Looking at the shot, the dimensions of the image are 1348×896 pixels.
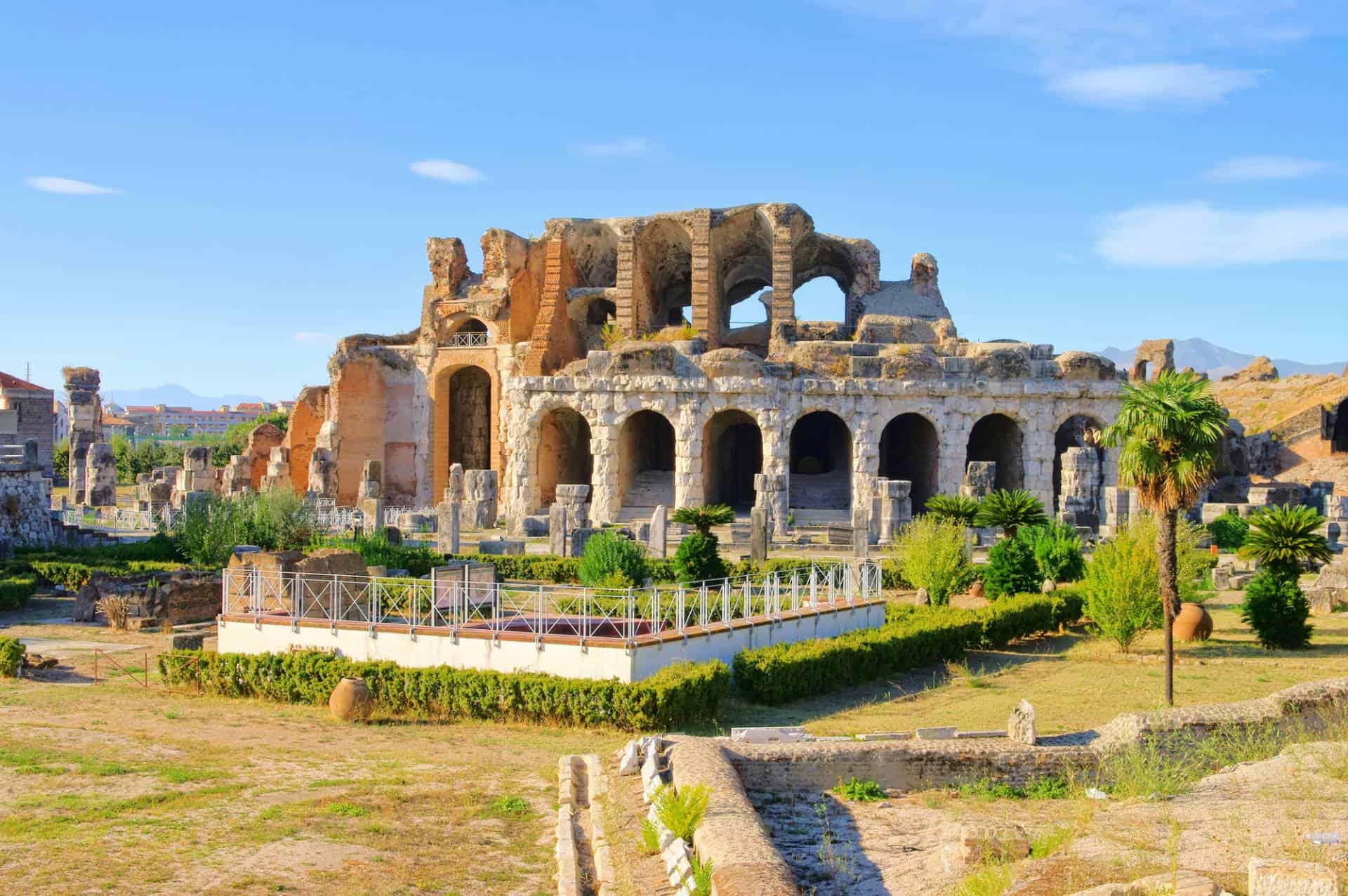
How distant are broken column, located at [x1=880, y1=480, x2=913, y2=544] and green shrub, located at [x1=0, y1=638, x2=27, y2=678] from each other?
1937 cm

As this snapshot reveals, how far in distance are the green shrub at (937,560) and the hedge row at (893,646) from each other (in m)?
1.04

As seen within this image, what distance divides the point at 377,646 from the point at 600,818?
690cm

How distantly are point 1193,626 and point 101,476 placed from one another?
1397 inches

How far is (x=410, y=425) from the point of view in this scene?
42.6 m

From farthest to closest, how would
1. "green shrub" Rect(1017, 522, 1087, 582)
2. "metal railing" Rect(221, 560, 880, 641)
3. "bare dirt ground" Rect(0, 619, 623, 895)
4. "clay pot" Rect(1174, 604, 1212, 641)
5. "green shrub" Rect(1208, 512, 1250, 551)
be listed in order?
"green shrub" Rect(1208, 512, 1250, 551)
"green shrub" Rect(1017, 522, 1087, 582)
"clay pot" Rect(1174, 604, 1212, 641)
"metal railing" Rect(221, 560, 880, 641)
"bare dirt ground" Rect(0, 619, 623, 895)

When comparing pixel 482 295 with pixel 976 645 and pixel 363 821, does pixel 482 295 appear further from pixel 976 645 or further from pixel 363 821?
pixel 363 821

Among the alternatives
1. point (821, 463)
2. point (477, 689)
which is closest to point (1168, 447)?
point (477, 689)

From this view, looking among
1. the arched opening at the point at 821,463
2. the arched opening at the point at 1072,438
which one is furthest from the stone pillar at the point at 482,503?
the arched opening at the point at 1072,438

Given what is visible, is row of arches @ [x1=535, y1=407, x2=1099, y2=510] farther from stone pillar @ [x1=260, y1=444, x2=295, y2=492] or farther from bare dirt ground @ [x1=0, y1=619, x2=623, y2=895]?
bare dirt ground @ [x1=0, y1=619, x2=623, y2=895]

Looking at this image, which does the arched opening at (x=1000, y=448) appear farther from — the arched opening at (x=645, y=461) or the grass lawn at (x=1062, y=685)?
the grass lawn at (x=1062, y=685)

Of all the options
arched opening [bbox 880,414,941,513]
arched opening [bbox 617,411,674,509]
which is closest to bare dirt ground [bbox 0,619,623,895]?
arched opening [bbox 617,411,674,509]

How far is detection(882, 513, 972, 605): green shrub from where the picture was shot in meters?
21.5

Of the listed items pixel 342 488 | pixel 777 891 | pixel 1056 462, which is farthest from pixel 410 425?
pixel 777 891

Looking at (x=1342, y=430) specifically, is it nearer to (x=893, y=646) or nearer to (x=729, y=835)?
(x=893, y=646)
